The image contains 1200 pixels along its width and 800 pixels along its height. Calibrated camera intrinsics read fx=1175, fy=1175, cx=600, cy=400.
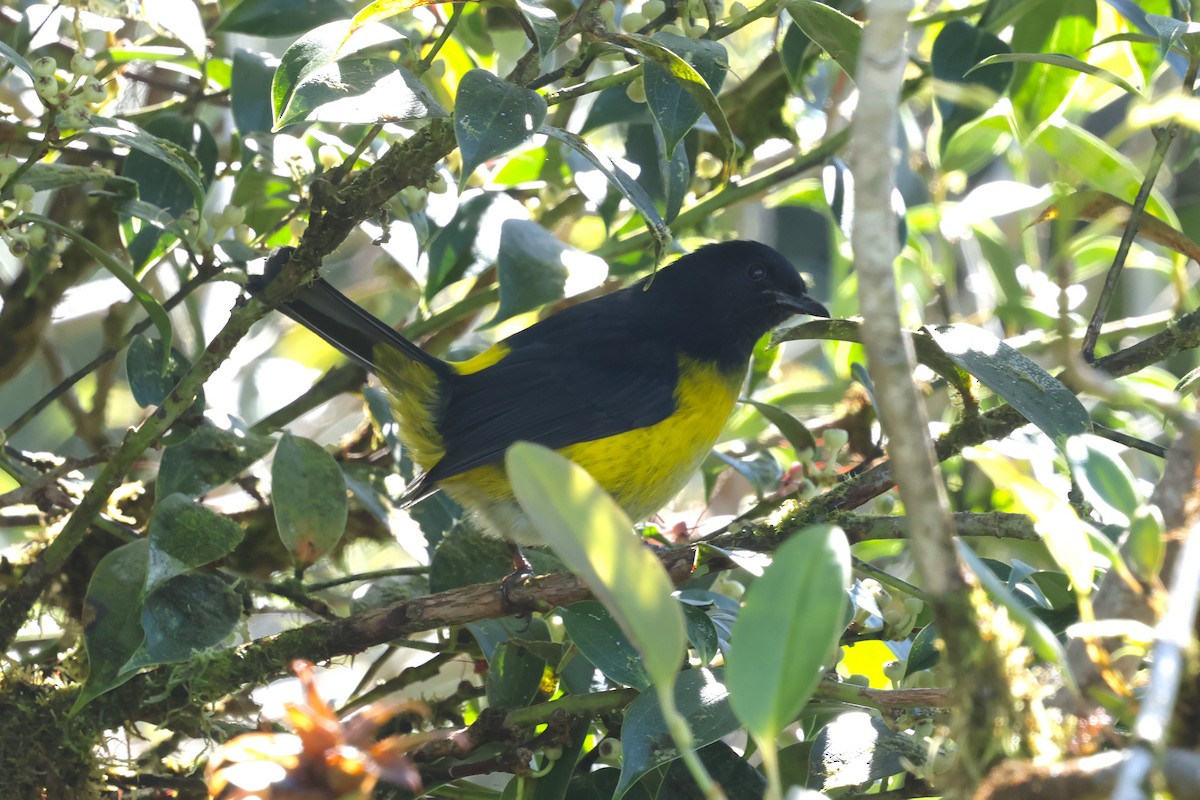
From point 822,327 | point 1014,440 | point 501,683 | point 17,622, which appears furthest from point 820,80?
point 17,622

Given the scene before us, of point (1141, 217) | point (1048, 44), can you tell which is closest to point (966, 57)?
point (1048, 44)

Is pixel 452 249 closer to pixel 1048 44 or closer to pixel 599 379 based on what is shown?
pixel 599 379

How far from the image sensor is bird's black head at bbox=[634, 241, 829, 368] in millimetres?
3822

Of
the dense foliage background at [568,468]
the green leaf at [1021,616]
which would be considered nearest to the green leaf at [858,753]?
the dense foliage background at [568,468]

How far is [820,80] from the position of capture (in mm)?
3775

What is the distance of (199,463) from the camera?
7.87 feet

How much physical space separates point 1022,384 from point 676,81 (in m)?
0.73

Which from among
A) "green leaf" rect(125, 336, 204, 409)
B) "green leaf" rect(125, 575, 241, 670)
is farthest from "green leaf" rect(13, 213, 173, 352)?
"green leaf" rect(125, 575, 241, 670)

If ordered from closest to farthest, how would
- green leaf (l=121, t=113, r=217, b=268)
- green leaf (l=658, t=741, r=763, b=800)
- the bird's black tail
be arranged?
green leaf (l=658, t=741, r=763, b=800) < green leaf (l=121, t=113, r=217, b=268) < the bird's black tail

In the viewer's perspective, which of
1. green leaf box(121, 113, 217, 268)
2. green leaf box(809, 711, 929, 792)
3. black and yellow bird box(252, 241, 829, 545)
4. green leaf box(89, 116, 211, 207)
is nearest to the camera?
green leaf box(809, 711, 929, 792)

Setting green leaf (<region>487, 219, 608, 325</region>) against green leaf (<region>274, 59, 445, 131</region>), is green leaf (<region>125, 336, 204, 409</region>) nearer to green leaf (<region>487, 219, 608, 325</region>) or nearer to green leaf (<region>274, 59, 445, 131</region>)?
green leaf (<region>487, 219, 608, 325</region>)

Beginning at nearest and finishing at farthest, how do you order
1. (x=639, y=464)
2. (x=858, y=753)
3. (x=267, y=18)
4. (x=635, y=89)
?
(x=858, y=753), (x=635, y=89), (x=267, y=18), (x=639, y=464)

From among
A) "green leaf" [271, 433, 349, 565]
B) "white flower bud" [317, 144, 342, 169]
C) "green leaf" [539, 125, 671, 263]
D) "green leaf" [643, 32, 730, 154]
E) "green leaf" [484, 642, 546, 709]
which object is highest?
"white flower bud" [317, 144, 342, 169]

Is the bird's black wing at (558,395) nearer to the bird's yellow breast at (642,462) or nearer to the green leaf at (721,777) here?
the bird's yellow breast at (642,462)
